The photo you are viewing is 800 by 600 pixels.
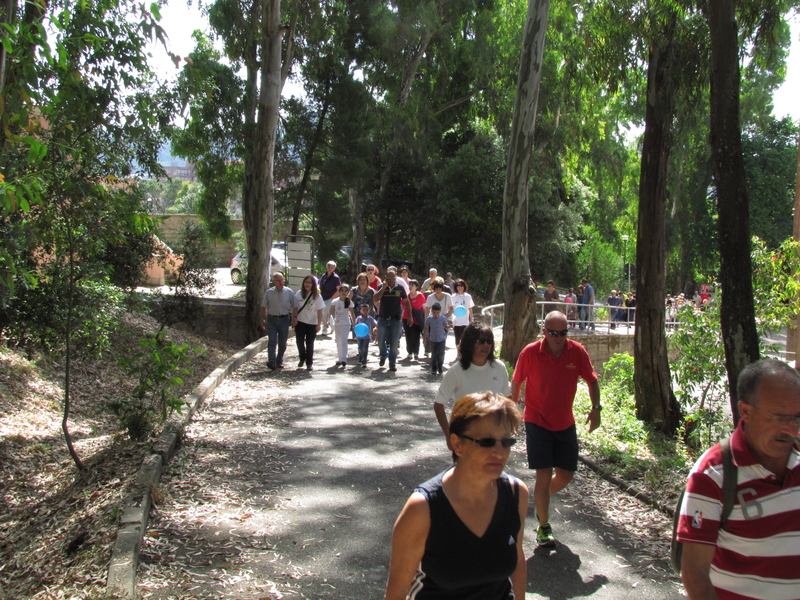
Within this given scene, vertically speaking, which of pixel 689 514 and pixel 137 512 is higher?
pixel 689 514

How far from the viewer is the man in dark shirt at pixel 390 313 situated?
14.3 meters

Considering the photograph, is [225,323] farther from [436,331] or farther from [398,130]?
[398,130]

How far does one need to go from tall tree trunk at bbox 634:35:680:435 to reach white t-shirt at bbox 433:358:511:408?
525cm

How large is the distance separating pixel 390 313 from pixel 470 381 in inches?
335

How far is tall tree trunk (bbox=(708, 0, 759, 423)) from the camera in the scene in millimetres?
7031

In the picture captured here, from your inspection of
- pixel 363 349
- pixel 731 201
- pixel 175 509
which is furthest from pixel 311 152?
pixel 175 509

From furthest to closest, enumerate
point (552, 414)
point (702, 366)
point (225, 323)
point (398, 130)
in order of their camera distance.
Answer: point (398, 130)
point (225, 323)
point (702, 366)
point (552, 414)

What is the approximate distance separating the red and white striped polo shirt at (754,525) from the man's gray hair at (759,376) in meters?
0.22

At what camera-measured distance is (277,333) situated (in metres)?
14.5

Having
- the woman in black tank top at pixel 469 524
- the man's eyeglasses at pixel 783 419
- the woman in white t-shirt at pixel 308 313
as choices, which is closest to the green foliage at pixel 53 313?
the woman in white t-shirt at pixel 308 313

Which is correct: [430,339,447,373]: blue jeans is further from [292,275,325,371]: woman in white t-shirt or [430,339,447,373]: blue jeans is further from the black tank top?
the black tank top

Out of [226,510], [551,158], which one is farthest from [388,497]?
[551,158]

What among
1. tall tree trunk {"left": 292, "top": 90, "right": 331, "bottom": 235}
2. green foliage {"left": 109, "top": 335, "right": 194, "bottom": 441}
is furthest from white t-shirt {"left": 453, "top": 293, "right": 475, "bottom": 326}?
tall tree trunk {"left": 292, "top": 90, "right": 331, "bottom": 235}

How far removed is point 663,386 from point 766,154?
122ft
